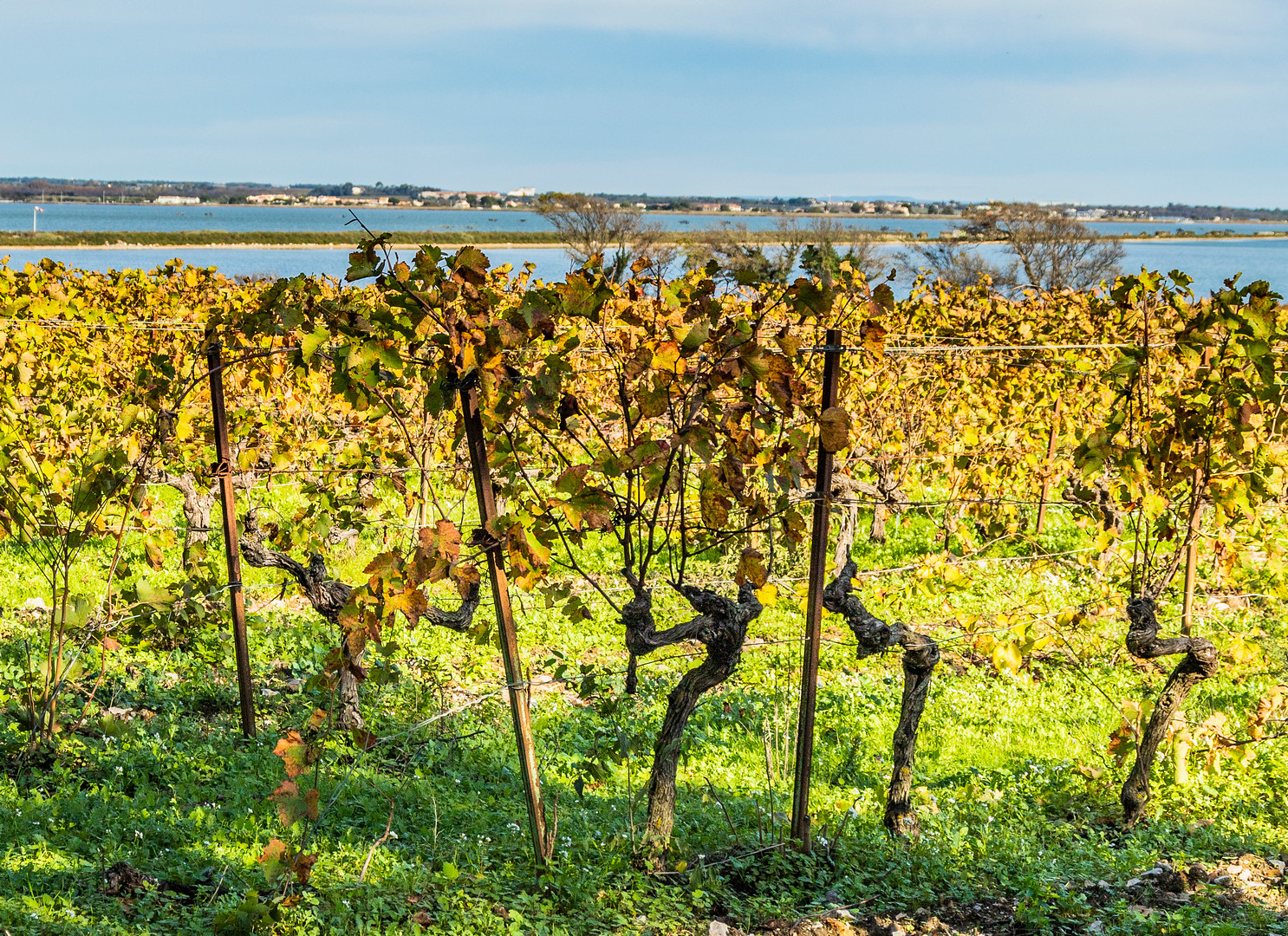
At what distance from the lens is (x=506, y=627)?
9.62 feet

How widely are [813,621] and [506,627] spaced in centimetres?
97

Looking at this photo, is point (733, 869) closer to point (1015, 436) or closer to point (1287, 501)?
point (1287, 501)

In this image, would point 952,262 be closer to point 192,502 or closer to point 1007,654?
point 192,502

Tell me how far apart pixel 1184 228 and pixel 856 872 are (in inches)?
5886

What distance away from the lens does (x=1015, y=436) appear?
807 cm

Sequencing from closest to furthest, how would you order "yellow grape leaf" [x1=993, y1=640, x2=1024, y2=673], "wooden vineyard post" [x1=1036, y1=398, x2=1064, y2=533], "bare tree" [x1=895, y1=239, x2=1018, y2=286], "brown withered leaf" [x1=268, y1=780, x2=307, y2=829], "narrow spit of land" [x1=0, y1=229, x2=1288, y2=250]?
1. "brown withered leaf" [x1=268, y1=780, x2=307, y2=829]
2. "yellow grape leaf" [x1=993, y1=640, x2=1024, y2=673]
3. "wooden vineyard post" [x1=1036, y1=398, x2=1064, y2=533]
4. "bare tree" [x1=895, y1=239, x2=1018, y2=286]
5. "narrow spit of land" [x1=0, y1=229, x2=1288, y2=250]

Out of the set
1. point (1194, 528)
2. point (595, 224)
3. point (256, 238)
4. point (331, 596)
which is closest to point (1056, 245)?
point (595, 224)

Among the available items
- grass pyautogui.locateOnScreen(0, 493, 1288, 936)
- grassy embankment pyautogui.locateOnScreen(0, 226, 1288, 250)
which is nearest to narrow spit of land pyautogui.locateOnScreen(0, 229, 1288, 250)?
grassy embankment pyautogui.locateOnScreen(0, 226, 1288, 250)

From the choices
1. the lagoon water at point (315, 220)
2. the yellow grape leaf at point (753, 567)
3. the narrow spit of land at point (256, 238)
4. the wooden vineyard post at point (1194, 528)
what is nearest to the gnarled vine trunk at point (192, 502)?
the yellow grape leaf at point (753, 567)

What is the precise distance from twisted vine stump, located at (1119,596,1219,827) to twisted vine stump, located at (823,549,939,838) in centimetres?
79

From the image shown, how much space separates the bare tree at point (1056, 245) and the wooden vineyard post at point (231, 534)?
39.5 meters

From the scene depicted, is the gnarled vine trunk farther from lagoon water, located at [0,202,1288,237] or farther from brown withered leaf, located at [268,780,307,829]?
lagoon water, located at [0,202,1288,237]

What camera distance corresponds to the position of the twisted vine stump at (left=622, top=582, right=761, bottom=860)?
299 centimetres

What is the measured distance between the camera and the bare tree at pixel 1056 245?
138ft
